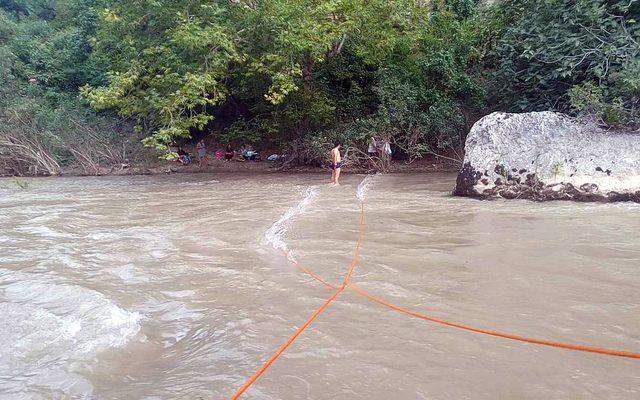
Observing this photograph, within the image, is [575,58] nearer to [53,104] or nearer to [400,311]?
A: [400,311]

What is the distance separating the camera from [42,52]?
24.1m

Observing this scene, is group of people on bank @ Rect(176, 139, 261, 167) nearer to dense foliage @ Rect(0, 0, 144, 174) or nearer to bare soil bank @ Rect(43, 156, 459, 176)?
bare soil bank @ Rect(43, 156, 459, 176)

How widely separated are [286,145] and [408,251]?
536 inches

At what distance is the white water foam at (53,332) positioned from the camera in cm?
335

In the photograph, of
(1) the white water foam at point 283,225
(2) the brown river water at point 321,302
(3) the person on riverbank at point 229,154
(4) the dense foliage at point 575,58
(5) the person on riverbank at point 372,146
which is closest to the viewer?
(2) the brown river water at point 321,302

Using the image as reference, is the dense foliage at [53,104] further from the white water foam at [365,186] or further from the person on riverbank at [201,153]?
the white water foam at [365,186]

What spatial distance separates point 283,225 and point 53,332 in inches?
170

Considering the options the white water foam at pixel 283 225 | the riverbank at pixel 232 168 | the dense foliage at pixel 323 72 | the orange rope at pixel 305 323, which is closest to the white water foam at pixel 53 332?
the orange rope at pixel 305 323

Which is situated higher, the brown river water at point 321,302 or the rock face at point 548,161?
the rock face at point 548,161

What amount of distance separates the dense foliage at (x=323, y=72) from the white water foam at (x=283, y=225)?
15.8ft

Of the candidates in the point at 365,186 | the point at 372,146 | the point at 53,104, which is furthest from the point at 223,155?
the point at 365,186

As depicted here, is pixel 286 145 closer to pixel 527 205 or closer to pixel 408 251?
pixel 527 205

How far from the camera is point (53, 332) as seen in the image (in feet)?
13.5

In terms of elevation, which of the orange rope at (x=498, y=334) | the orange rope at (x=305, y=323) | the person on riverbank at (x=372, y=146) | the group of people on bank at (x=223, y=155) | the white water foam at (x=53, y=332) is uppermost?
the person on riverbank at (x=372, y=146)
